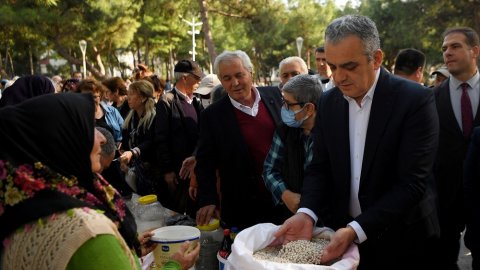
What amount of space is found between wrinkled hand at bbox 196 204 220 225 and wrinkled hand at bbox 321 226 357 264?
129 centimetres

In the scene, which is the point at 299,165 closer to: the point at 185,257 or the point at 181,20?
the point at 185,257

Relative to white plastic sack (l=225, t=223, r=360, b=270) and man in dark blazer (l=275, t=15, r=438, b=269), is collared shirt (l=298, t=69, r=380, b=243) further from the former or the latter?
white plastic sack (l=225, t=223, r=360, b=270)

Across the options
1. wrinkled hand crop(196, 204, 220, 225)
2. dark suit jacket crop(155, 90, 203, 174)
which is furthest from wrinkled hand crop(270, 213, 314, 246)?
dark suit jacket crop(155, 90, 203, 174)

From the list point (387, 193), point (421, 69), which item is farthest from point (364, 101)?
point (421, 69)

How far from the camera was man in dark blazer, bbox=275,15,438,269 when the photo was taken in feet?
5.97

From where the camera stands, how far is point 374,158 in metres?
1.86

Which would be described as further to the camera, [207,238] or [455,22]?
[455,22]

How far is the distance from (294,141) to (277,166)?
196mm

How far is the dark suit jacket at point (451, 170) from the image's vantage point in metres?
3.14

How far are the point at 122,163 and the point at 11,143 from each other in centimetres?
299

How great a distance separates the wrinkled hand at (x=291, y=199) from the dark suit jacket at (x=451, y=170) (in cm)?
137

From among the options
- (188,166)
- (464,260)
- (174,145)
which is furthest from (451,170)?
(174,145)

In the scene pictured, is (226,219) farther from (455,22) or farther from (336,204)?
(455,22)

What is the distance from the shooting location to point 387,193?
186 cm
